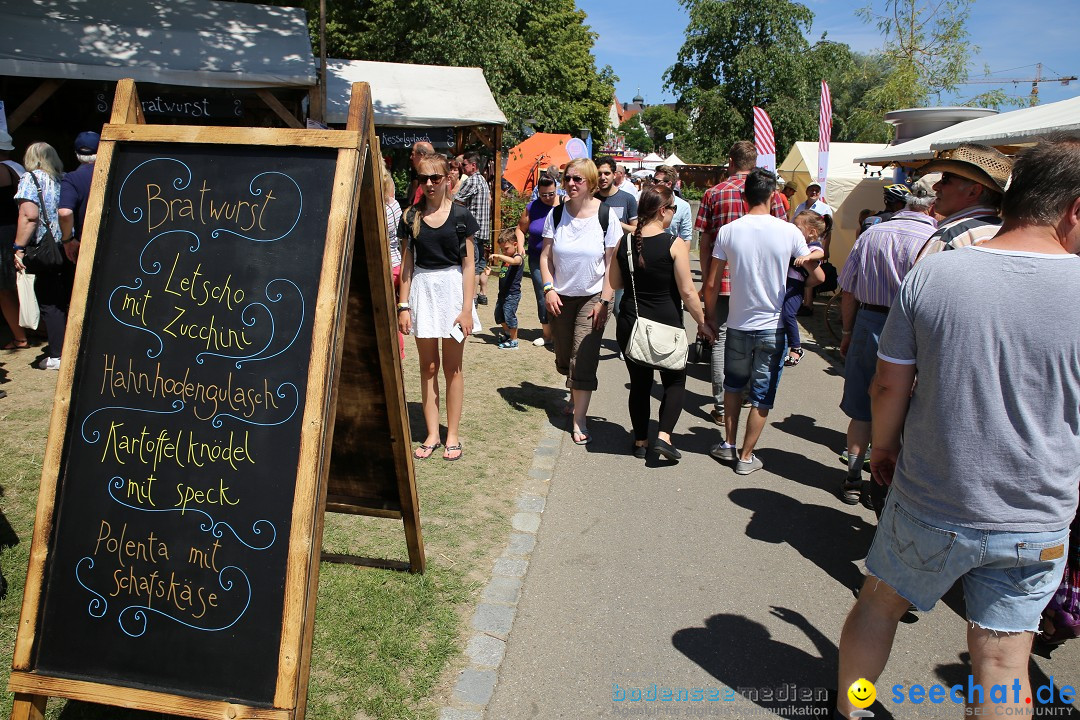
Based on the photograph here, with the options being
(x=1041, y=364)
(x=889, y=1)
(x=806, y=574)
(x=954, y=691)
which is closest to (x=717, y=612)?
(x=806, y=574)

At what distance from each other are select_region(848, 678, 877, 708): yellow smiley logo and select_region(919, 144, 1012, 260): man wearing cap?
6.30 feet

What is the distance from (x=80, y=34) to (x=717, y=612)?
31.4 ft

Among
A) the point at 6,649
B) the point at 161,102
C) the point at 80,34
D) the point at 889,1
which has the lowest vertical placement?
the point at 6,649

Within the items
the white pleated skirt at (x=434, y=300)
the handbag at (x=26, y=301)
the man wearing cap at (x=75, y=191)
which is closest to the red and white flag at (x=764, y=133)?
the white pleated skirt at (x=434, y=300)

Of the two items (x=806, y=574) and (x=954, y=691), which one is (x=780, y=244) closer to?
(x=806, y=574)

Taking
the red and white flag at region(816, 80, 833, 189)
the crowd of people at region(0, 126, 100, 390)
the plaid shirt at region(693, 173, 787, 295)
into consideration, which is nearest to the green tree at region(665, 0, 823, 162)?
the red and white flag at region(816, 80, 833, 189)

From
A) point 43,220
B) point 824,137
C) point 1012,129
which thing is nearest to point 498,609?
point 43,220

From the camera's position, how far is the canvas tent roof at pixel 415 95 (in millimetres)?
11891

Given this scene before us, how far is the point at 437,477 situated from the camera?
187 inches

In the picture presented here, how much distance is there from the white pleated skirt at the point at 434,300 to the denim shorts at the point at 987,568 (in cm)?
302

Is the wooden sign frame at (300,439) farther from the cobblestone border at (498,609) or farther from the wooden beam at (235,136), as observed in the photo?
the cobblestone border at (498,609)

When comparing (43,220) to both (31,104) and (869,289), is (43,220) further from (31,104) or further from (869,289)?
(869,289)

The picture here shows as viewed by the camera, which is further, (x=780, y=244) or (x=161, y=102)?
(x=161, y=102)

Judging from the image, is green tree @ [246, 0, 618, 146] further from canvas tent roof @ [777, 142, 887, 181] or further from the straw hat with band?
the straw hat with band
